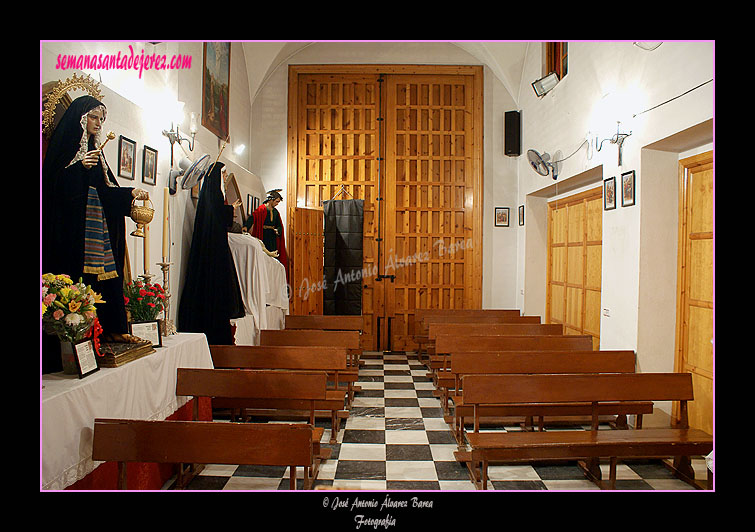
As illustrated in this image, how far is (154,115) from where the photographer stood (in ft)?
14.2

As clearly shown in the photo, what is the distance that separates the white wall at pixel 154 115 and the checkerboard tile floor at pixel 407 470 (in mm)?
1801

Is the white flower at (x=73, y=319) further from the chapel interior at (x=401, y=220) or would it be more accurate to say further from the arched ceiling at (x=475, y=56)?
the arched ceiling at (x=475, y=56)

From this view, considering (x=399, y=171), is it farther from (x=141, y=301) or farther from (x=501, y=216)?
(x=141, y=301)

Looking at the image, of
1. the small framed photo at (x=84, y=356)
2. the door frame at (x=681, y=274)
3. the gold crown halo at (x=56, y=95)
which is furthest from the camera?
the door frame at (x=681, y=274)

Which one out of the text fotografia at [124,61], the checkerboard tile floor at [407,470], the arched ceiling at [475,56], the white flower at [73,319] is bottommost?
the checkerboard tile floor at [407,470]

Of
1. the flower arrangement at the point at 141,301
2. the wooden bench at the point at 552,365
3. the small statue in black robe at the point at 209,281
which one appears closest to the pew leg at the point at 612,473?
the wooden bench at the point at 552,365

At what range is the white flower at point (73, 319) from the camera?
7.61ft

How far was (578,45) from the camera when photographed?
5.79 m

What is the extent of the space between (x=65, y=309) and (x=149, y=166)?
215 centimetres

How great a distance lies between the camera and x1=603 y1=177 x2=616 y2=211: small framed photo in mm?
4906

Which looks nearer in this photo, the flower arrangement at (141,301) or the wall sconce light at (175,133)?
the flower arrangement at (141,301)

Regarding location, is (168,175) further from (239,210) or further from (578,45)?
(578,45)
